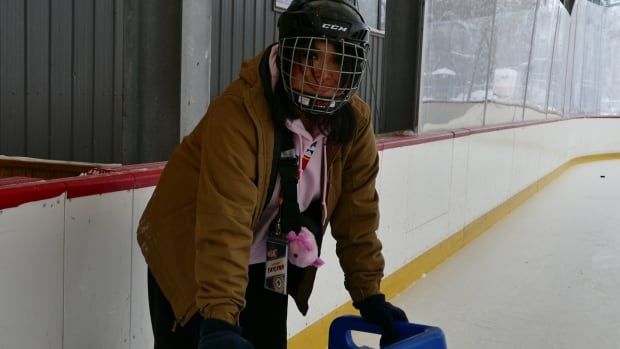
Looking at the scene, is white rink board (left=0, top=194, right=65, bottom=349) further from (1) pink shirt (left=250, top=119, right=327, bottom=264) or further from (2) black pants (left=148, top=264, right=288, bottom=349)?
(1) pink shirt (left=250, top=119, right=327, bottom=264)

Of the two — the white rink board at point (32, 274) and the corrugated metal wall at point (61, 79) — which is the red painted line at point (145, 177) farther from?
the corrugated metal wall at point (61, 79)

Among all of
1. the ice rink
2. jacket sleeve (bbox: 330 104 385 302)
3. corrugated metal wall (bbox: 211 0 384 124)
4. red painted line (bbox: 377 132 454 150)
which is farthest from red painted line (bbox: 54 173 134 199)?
corrugated metal wall (bbox: 211 0 384 124)

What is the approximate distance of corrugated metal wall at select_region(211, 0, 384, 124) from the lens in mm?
5047

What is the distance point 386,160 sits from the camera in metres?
3.12

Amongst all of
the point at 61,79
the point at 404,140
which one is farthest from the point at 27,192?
the point at 61,79

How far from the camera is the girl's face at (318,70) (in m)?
1.03

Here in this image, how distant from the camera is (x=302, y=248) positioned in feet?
3.79

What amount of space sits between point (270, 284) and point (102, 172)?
586 millimetres

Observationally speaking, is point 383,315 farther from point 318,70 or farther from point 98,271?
point 98,271

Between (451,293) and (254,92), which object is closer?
(254,92)

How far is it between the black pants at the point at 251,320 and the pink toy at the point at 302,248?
0.13 meters

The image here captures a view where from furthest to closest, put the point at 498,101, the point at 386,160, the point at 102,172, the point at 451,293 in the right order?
the point at 498,101
the point at 451,293
the point at 386,160
the point at 102,172

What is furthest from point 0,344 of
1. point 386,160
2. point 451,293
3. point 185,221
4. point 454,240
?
point 454,240

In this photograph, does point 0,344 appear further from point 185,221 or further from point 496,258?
point 496,258
